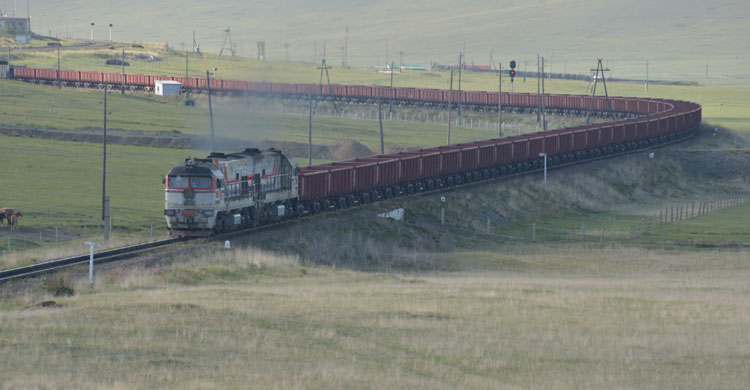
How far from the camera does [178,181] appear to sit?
45.1 m

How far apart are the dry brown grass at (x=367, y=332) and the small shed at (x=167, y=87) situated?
12097 cm

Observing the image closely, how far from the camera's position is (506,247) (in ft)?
189

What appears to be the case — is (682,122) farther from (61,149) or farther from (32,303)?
(32,303)

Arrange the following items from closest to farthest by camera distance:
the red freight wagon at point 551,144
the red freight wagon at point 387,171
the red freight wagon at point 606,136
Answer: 1. the red freight wagon at point 387,171
2. the red freight wagon at point 551,144
3. the red freight wagon at point 606,136

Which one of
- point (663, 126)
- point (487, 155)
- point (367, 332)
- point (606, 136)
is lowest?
point (367, 332)

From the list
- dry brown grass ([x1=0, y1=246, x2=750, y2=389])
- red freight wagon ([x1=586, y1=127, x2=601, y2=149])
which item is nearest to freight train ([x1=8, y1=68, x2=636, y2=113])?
red freight wagon ([x1=586, y1=127, x2=601, y2=149])

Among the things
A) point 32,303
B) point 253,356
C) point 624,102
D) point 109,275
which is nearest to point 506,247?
point 109,275

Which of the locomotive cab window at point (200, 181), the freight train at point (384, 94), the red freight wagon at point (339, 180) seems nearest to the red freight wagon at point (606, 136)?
the red freight wagon at point (339, 180)

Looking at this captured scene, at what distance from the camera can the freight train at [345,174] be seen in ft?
148

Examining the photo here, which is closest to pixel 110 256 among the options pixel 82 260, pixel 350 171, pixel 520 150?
pixel 82 260

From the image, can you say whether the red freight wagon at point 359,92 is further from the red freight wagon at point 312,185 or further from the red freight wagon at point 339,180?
the red freight wagon at point 312,185

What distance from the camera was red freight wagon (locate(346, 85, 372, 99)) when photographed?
545 ft

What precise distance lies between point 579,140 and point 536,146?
7130 mm

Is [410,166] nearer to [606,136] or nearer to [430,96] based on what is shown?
[606,136]
